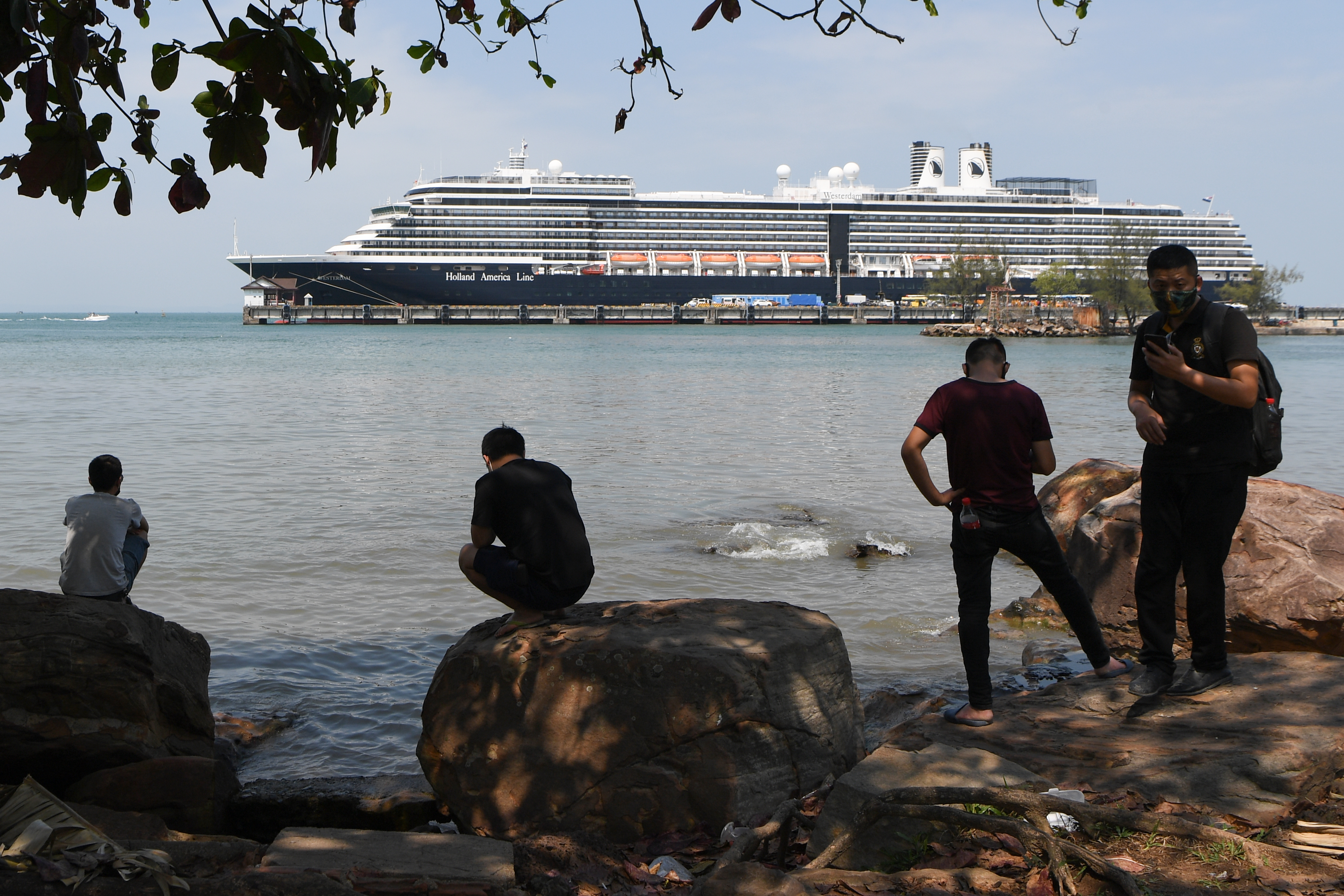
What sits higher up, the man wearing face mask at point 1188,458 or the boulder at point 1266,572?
the man wearing face mask at point 1188,458

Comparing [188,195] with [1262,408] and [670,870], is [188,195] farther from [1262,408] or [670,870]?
[1262,408]

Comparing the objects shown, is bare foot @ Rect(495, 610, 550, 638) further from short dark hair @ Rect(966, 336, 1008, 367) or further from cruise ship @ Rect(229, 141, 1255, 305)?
cruise ship @ Rect(229, 141, 1255, 305)

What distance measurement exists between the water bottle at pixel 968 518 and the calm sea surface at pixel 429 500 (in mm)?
Answer: 1840

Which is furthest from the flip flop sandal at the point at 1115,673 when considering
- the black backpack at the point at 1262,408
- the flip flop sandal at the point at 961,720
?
the black backpack at the point at 1262,408

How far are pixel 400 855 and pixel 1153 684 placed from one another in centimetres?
268

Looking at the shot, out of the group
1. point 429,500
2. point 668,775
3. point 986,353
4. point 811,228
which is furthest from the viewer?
point 811,228

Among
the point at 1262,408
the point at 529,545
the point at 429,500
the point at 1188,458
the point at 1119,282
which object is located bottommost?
the point at 429,500

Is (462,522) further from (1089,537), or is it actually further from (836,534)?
(1089,537)

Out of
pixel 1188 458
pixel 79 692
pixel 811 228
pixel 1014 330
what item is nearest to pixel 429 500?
pixel 79 692

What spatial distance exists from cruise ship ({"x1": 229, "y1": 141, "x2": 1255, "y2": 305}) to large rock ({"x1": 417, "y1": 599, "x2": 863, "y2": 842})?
76.5 metres

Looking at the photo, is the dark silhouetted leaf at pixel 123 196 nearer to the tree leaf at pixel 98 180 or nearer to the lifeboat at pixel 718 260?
the tree leaf at pixel 98 180

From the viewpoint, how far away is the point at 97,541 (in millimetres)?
4840

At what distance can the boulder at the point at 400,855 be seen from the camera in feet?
8.95

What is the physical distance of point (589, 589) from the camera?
7766 millimetres
